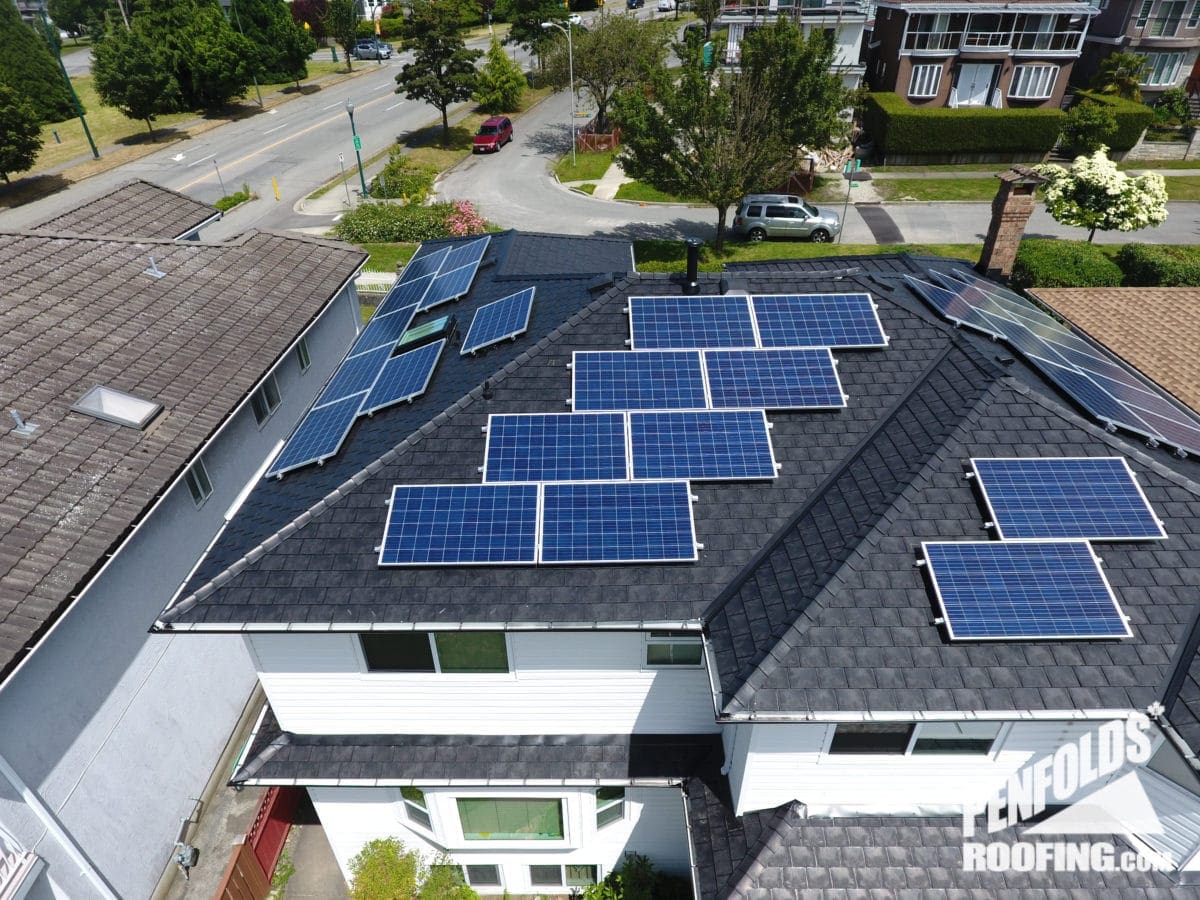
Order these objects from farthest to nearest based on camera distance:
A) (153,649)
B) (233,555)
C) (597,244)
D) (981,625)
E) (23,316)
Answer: (597,244) < (23,316) < (153,649) < (233,555) < (981,625)

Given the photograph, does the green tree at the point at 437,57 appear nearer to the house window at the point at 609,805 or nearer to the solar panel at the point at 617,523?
A: the solar panel at the point at 617,523

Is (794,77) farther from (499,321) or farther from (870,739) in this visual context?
(870,739)

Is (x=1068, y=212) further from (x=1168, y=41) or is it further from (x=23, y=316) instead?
(x=23, y=316)

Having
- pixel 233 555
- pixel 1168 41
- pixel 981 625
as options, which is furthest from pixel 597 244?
pixel 1168 41

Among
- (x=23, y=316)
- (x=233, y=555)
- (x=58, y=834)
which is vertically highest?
(x=23, y=316)

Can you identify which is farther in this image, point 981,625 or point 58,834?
point 58,834

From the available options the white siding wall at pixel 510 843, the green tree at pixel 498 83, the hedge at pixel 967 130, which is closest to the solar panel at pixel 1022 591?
the white siding wall at pixel 510 843

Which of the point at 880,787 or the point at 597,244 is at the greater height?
the point at 597,244
